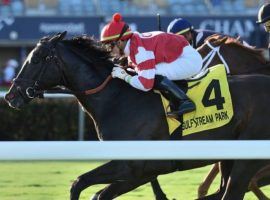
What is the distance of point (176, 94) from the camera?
4.55 meters

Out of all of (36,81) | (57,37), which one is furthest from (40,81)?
(57,37)

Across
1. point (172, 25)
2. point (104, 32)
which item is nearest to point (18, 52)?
point (172, 25)

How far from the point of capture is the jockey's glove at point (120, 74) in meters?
4.66

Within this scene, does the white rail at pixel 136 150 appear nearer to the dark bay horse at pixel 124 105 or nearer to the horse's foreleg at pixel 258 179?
the dark bay horse at pixel 124 105

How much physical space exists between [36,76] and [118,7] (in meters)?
15.5

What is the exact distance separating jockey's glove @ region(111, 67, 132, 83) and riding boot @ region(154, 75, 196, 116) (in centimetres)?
20

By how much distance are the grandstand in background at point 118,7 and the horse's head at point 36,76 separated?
589 inches

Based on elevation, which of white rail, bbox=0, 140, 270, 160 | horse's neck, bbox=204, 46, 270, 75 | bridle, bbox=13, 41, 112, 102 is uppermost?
white rail, bbox=0, 140, 270, 160

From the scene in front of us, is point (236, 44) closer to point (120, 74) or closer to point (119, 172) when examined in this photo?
point (120, 74)

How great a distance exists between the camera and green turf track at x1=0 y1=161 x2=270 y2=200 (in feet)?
20.1

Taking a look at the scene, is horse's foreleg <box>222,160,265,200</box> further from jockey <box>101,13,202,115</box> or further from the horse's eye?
the horse's eye

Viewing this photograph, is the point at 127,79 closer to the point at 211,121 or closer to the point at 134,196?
the point at 211,121

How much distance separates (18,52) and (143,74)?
17781 millimetres

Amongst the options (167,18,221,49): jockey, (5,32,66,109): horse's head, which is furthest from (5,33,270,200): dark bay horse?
(167,18,221,49): jockey
